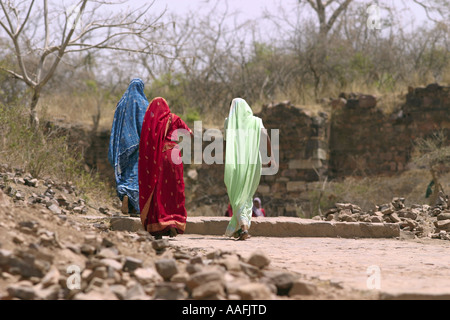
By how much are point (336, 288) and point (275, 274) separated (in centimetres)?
38

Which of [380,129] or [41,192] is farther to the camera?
[380,129]

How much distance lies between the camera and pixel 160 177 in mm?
6418

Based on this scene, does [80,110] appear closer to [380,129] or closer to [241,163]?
[380,129]

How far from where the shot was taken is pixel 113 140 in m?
7.80

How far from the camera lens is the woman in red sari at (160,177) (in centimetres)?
637

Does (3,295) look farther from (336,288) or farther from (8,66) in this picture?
(8,66)

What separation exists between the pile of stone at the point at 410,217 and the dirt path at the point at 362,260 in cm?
62

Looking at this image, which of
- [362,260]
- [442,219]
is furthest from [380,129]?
[362,260]

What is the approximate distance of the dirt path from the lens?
149 inches

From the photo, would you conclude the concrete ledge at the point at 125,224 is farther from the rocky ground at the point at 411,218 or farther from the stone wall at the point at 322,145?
the stone wall at the point at 322,145

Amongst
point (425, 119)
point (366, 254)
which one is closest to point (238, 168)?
point (366, 254)

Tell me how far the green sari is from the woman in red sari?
0.76 metres

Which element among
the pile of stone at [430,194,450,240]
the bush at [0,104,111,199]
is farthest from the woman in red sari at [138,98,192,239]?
the bush at [0,104,111,199]

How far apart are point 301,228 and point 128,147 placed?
2455 millimetres
